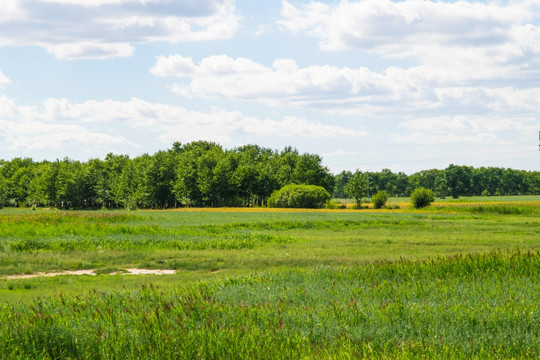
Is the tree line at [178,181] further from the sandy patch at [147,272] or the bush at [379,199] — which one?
the sandy patch at [147,272]

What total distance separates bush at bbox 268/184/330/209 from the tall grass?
94.6 m

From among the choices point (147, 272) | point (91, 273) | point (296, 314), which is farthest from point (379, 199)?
point (296, 314)

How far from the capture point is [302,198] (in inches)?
4242

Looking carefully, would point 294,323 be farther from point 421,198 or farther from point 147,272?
point 421,198

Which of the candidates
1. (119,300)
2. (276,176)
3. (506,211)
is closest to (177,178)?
(276,176)

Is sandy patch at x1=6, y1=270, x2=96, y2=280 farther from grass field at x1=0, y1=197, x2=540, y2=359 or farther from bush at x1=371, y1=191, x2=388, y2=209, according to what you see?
bush at x1=371, y1=191, x2=388, y2=209

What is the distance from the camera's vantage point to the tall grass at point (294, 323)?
26.4 feet

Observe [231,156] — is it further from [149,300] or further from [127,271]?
[149,300]

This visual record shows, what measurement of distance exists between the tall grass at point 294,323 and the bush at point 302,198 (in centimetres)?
9456

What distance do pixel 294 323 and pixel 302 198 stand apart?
98520 mm

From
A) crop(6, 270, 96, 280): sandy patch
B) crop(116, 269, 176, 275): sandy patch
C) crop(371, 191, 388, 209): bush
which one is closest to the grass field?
crop(6, 270, 96, 280): sandy patch

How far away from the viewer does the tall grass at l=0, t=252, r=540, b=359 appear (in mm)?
8055

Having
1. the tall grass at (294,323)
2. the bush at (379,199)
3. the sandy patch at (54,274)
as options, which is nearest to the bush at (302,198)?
the bush at (379,199)

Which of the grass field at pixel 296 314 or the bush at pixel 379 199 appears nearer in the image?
the grass field at pixel 296 314
